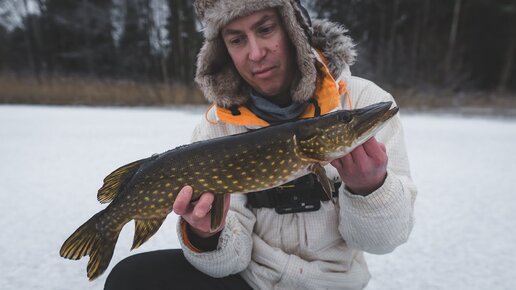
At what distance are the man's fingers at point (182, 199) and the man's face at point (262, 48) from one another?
1.87ft

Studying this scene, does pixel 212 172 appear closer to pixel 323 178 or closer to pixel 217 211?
pixel 217 211

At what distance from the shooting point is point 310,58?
1.45 metres

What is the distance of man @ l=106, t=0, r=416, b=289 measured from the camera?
1.23 metres

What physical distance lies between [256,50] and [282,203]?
24.3 inches

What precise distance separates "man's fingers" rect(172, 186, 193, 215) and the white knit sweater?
212 mm

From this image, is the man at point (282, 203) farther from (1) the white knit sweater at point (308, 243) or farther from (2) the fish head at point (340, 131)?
(2) the fish head at point (340, 131)

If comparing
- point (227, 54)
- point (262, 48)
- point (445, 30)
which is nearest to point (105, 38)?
point (445, 30)

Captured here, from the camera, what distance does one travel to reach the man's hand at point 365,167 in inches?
42.1

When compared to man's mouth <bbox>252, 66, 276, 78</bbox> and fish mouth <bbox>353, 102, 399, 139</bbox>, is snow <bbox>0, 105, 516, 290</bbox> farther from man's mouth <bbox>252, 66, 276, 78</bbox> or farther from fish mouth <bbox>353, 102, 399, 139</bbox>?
man's mouth <bbox>252, 66, 276, 78</bbox>

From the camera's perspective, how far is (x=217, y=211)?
1223mm

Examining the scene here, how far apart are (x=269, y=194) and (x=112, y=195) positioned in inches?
23.6

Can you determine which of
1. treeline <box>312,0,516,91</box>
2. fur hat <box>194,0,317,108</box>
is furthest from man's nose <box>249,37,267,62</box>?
treeline <box>312,0,516,91</box>

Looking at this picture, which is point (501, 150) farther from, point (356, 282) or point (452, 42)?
point (452, 42)

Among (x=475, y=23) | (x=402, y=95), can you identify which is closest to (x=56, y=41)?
(x=402, y=95)
